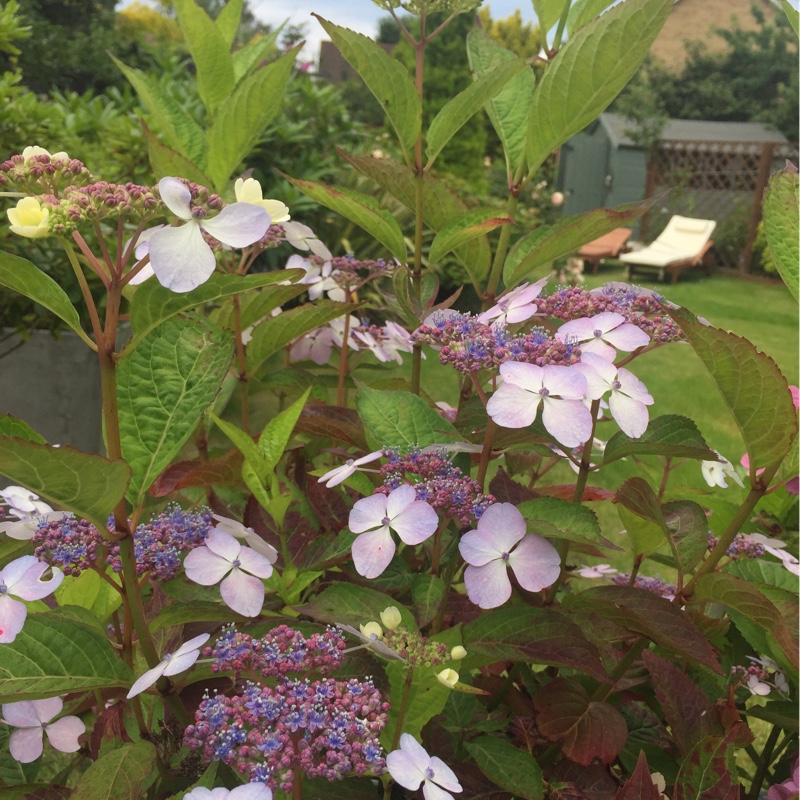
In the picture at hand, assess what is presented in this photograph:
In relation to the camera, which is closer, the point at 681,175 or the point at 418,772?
the point at 418,772

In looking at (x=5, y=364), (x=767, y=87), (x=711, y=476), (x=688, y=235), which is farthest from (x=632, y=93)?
(x=711, y=476)

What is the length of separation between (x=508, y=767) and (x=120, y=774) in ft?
1.05

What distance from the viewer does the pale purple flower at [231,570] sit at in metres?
0.65

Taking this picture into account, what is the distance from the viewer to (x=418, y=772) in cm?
53

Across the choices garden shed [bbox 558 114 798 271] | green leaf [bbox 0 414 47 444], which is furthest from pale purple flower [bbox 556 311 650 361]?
garden shed [bbox 558 114 798 271]

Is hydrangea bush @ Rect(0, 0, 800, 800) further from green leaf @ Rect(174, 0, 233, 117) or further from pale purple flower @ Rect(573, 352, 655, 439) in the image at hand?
green leaf @ Rect(174, 0, 233, 117)

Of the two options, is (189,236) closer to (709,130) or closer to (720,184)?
(720,184)

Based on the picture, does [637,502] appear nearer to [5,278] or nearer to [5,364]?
[5,278]

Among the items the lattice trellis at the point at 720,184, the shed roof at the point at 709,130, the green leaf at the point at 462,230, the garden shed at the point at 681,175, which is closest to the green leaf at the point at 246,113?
the green leaf at the point at 462,230

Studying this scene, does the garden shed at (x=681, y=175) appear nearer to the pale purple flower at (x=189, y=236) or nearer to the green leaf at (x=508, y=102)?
the green leaf at (x=508, y=102)

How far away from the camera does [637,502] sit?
2.44 ft

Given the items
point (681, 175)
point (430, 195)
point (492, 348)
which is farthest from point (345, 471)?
point (681, 175)

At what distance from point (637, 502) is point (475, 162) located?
9.10 meters

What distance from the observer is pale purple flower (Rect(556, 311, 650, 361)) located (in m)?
0.71
